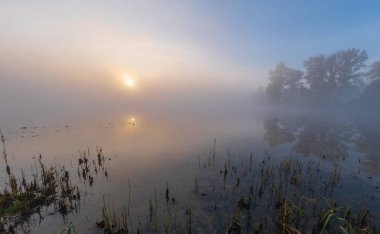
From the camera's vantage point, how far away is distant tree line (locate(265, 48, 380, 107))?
7625 cm

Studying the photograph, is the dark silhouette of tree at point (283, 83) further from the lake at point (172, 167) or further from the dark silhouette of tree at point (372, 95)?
the lake at point (172, 167)

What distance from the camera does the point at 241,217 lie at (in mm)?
9516

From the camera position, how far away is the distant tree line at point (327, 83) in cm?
7625

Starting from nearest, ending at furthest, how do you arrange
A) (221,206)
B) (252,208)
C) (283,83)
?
1. (252,208)
2. (221,206)
3. (283,83)

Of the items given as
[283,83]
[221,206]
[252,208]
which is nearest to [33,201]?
[221,206]

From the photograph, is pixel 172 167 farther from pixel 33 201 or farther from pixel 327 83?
pixel 327 83

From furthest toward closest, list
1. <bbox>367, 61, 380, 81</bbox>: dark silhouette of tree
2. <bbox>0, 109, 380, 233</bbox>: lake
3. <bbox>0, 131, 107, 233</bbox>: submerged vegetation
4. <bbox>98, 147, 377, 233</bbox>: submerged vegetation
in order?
<bbox>367, 61, 380, 81</bbox>: dark silhouette of tree → <bbox>0, 109, 380, 233</bbox>: lake → <bbox>0, 131, 107, 233</bbox>: submerged vegetation → <bbox>98, 147, 377, 233</bbox>: submerged vegetation

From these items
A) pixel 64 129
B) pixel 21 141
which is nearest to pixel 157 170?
pixel 21 141

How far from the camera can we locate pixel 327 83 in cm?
8138

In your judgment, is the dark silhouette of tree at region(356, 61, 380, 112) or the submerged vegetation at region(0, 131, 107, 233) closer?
the submerged vegetation at region(0, 131, 107, 233)

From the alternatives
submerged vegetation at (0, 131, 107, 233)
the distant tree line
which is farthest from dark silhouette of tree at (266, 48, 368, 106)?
submerged vegetation at (0, 131, 107, 233)

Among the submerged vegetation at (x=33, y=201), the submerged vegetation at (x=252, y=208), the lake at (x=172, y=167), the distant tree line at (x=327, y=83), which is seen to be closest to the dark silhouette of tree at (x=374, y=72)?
the distant tree line at (x=327, y=83)

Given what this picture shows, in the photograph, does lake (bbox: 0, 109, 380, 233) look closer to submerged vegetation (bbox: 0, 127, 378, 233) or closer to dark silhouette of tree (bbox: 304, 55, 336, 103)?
submerged vegetation (bbox: 0, 127, 378, 233)

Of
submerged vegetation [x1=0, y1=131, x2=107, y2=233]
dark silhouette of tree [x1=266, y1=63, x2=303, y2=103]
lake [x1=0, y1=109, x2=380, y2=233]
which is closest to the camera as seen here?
submerged vegetation [x1=0, y1=131, x2=107, y2=233]
